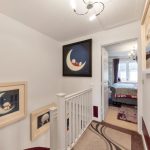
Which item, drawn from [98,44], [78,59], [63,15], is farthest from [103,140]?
[63,15]

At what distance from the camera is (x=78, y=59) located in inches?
125

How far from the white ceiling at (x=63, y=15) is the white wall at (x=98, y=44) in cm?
14

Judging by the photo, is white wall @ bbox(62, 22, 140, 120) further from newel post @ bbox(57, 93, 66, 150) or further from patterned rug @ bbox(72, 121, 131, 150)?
newel post @ bbox(57, 93, 66, 150)

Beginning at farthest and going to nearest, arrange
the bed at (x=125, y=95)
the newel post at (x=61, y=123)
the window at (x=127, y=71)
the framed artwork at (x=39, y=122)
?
the window at (x=127, y=71) → the bed at (x=125, y=95) → the framed artwork at (x=39, y=122) → the newel post at (x=61, y=123)

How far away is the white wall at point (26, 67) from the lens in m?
2.08

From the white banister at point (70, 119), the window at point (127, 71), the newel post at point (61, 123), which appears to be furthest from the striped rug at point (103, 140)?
the window at point (127, 71)

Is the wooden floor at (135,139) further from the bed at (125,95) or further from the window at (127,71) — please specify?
the window at (127,71)

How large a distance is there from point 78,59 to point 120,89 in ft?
7.54

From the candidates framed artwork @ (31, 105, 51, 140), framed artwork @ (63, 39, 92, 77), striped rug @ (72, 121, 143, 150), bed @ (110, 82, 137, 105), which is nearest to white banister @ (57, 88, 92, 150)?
striped rug @ (72, 121, 143, 150)

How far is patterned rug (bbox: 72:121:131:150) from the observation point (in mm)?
1890

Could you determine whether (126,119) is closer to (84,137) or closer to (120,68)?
(84,137)

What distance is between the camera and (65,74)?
3.53 metres

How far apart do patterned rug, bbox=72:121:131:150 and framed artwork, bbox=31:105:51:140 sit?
1.17 metres

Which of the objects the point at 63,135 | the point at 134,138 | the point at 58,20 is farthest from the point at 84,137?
the point at 58,20
